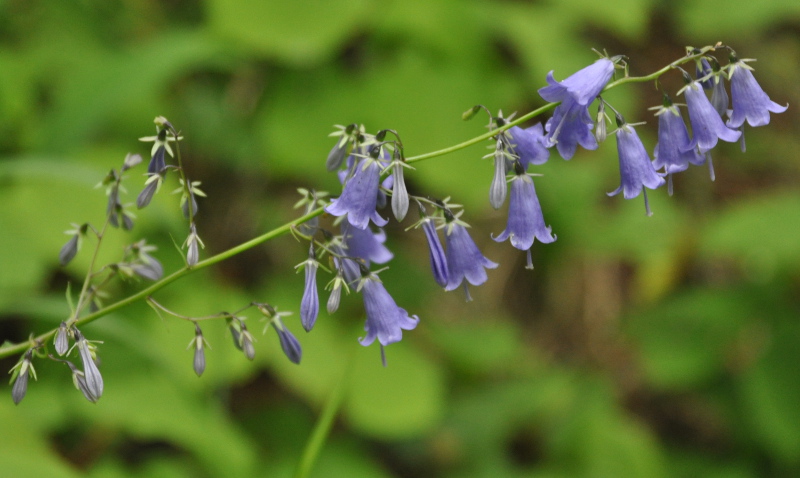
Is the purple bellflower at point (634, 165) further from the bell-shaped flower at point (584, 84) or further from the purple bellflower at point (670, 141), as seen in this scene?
the bell-shaped flower at point (584, 84)

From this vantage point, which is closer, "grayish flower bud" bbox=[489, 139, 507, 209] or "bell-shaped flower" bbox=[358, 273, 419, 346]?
"grayish flower bud" bbox=[489, 139, 507, 209]

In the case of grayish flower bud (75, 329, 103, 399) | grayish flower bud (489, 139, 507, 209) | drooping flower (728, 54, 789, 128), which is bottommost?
grayish flower bud (75, 329, 103, 399)

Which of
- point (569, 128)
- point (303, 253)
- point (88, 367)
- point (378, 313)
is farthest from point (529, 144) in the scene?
point (303, 253)

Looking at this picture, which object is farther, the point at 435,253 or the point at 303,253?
the point at 303,253

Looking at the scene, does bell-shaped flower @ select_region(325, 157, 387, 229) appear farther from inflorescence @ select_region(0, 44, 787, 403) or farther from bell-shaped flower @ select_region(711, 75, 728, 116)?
bell-shaped flower @ select_region(711, 75, 728, 116)

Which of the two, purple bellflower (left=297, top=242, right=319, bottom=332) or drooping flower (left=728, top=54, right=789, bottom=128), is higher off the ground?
drooping flower (left=728, top=54, right=789, bottom=128)

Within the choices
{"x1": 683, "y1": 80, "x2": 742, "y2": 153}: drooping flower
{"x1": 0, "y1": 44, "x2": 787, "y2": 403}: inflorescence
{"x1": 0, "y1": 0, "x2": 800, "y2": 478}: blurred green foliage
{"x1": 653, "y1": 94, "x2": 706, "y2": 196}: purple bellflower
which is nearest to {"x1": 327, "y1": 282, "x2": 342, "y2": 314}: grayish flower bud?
{"x1": 0, "y1": 44, "x2": 787, "y2": 403}: inflorescence

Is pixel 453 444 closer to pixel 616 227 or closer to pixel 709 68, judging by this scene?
pixel 616 227

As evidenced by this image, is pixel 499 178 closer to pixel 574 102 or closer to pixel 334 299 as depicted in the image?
pixel 574 102
